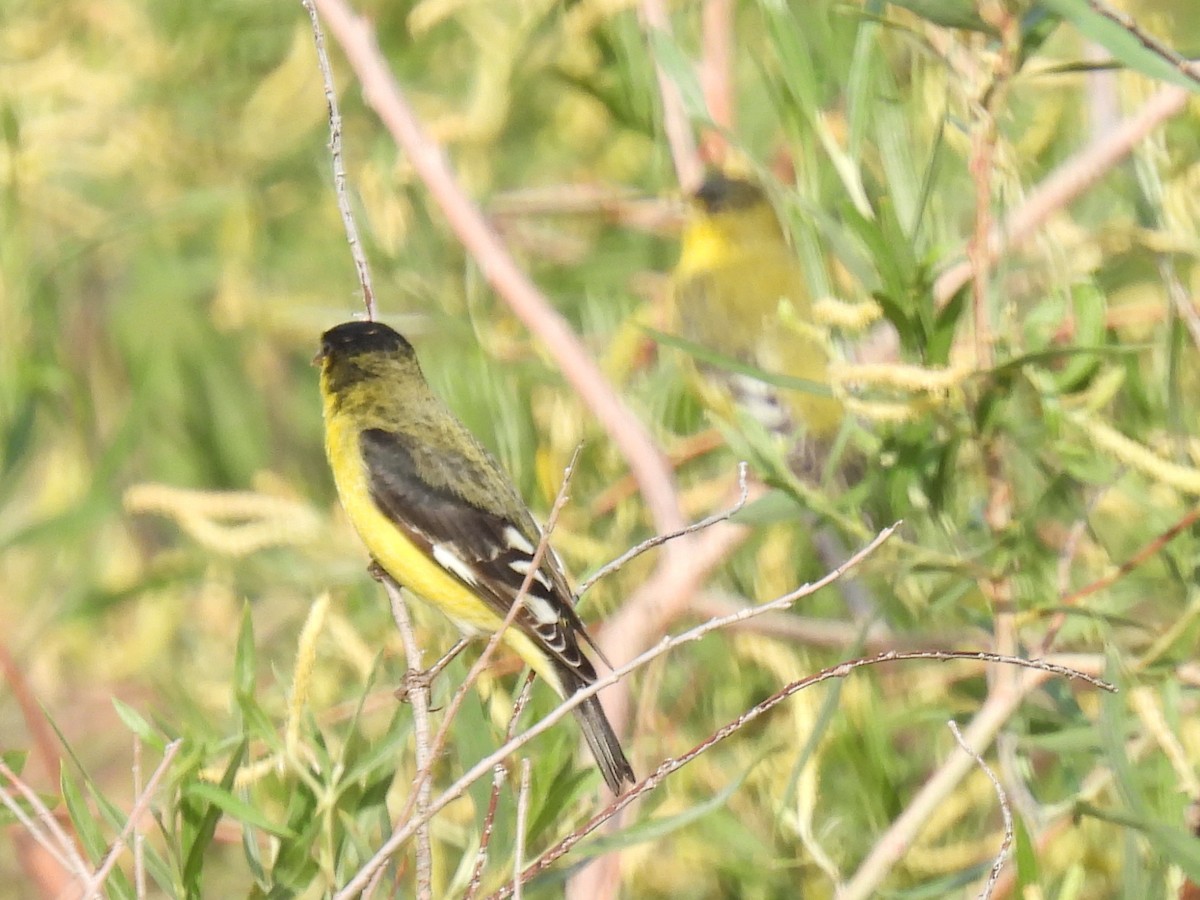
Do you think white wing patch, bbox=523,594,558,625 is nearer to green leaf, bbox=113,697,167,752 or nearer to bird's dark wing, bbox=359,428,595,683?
bird's dark wing, bbox=359,428,595,683

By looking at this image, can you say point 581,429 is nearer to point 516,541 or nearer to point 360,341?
point 516,541

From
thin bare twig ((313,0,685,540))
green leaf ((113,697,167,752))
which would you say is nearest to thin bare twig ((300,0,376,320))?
thin bare twig ((313,0,685,540))

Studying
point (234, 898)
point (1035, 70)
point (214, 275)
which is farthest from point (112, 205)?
point (1035, 70)

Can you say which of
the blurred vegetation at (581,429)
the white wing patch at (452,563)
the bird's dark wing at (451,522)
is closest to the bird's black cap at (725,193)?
the blurred vegetation at (581,429)

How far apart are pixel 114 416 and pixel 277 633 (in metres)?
0.99

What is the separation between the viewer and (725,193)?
4.66 metres

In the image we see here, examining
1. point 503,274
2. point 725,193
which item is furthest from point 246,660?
point 725,193

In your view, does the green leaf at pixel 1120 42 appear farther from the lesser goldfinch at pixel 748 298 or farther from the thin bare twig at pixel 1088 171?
the lesser goldfinch at pixel 748 298

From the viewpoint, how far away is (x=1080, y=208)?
333 centimetres

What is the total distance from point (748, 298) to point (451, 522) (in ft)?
5.51

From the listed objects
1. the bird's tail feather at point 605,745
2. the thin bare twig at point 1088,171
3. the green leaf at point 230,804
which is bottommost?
the bird's tail feather at point 605,745

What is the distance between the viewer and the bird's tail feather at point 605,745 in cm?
258

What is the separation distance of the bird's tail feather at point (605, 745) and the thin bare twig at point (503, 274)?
1.00ft

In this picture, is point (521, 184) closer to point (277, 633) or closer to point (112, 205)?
point (112, 205)
